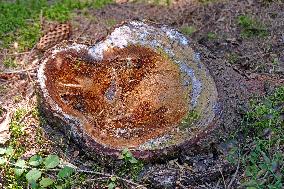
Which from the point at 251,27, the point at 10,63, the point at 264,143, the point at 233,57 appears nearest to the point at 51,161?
the point at 264,143

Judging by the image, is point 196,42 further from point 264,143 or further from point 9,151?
point 9,151

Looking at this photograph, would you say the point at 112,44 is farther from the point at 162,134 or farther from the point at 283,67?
the point at 283,67

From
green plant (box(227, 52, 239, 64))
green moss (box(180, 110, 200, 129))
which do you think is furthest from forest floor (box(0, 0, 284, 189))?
green moss (box(180, 110, 200, 129))

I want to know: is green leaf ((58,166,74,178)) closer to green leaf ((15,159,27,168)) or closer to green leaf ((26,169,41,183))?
green leaf ((26,169,41,183))

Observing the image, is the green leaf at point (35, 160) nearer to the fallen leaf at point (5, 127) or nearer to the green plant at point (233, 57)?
the fallen leaf at point (5, 127)

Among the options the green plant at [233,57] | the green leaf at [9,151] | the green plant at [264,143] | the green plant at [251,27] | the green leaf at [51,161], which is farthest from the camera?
the green plant at [251,27]

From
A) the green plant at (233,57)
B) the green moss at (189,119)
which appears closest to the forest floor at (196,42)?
the green plant at (233,57)
